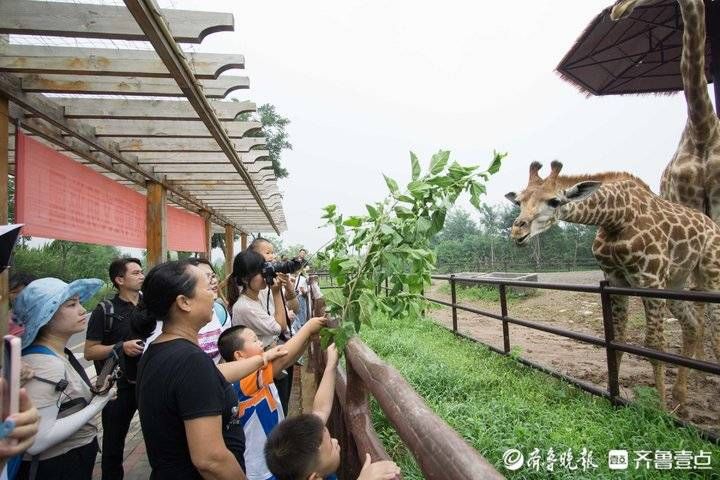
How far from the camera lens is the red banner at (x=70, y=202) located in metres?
2.59

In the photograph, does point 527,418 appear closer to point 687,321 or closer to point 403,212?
point 403,212

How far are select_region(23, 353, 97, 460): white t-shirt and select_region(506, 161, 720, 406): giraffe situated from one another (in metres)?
3.30

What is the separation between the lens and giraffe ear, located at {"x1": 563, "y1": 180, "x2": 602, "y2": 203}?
3.58 metres

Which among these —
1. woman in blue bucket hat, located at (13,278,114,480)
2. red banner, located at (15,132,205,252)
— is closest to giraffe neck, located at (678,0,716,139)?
woman in blue bucket hat, located at (13,278,114,480)

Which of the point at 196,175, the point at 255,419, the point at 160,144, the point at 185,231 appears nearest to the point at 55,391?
the point at 255,419

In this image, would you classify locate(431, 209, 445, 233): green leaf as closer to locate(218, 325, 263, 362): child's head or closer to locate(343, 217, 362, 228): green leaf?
locate(343, 217, 362, 228): green leaf

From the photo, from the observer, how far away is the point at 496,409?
262cm

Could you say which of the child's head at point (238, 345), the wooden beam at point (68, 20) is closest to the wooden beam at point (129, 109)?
the wooden beam at point (68, 20)

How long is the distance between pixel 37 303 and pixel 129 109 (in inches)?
69.1

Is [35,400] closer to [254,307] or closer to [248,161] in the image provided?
[254,307]

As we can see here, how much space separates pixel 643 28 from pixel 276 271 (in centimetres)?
647

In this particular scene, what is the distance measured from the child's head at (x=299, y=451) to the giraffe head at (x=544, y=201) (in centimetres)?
296

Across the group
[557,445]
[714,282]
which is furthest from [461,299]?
[557,445]

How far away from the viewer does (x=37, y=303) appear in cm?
165
